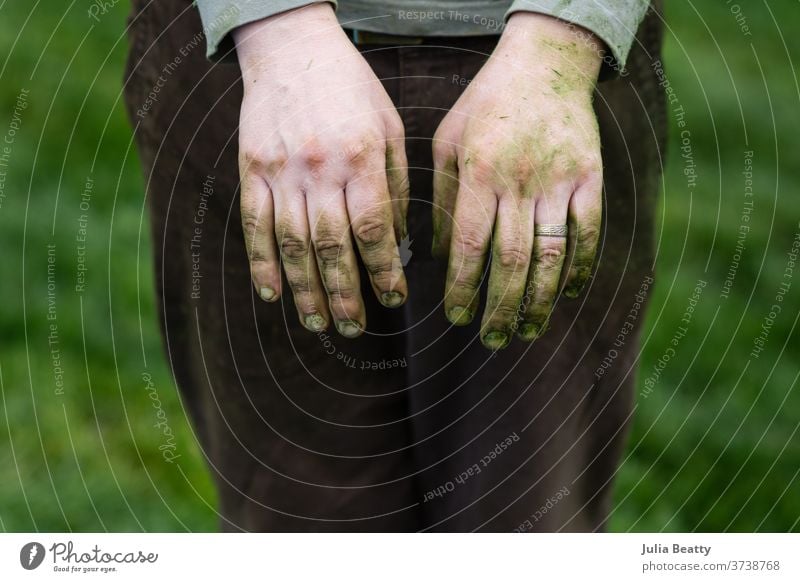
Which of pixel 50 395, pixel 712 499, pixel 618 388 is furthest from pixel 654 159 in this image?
pixel 50 395

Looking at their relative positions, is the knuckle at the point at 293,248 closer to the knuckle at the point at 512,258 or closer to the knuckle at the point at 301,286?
the knuckle at the point at 301,286

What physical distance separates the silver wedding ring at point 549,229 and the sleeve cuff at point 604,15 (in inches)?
4.5

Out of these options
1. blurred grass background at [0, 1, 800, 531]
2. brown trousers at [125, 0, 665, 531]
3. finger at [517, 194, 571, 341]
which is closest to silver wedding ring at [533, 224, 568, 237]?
finger at [517, 194, 571, 341]

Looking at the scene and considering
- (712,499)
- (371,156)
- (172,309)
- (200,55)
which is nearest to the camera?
(371,156)

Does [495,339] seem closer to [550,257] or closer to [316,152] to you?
[550,257]

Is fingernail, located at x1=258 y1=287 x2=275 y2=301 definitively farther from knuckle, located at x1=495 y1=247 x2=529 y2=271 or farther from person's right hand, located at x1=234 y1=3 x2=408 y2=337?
knuckle, located at x1=495 y1=247 x2=529 y2=271

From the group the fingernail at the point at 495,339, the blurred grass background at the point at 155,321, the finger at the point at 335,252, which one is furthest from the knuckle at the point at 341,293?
the blurred grass background at the point at 155,321

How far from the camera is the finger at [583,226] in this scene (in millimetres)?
553

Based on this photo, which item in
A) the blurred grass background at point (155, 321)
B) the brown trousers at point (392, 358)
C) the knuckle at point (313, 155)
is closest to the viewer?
the knuckle at point (313, 155)

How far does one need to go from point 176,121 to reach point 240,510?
1.10ft

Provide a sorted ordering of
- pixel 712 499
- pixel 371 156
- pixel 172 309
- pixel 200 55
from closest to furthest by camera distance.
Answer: pixel 371 156 < pixel 200 55 < pixel 172 309 < pixel 712 499

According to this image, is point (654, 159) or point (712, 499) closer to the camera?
point (654, 159)

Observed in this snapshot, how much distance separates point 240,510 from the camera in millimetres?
777
